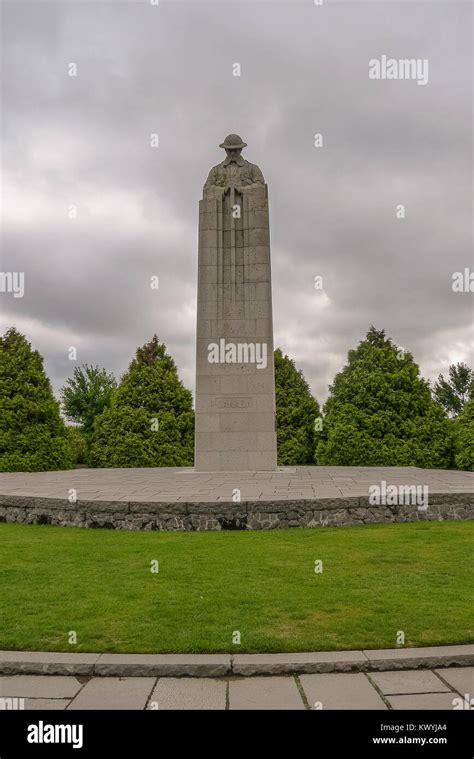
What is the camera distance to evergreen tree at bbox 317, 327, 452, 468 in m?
22.8

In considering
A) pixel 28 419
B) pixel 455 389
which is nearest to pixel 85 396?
pixel 28 419

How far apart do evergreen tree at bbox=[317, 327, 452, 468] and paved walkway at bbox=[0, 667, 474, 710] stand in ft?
62.5

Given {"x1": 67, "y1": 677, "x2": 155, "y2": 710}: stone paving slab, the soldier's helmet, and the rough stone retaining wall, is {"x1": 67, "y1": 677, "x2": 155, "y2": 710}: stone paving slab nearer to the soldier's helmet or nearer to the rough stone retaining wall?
the rough stone retaining wall

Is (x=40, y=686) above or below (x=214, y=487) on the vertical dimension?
below

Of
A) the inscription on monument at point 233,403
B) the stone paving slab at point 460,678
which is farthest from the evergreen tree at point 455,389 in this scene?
the stone paving slab at point 460,678

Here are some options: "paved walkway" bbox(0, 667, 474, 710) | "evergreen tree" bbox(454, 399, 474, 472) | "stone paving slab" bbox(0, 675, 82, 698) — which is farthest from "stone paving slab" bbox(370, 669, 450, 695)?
"evergreen tree" bbox(454, 399, 474, 472)

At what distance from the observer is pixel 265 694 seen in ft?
12.7

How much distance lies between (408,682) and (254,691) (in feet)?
3.70

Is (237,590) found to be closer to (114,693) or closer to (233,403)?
(114,693)

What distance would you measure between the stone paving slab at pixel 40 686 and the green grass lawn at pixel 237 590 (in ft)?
1.32

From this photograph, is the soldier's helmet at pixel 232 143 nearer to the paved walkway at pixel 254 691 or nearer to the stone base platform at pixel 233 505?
the stone base platform at pixel 233 505

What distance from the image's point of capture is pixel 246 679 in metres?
4.13
